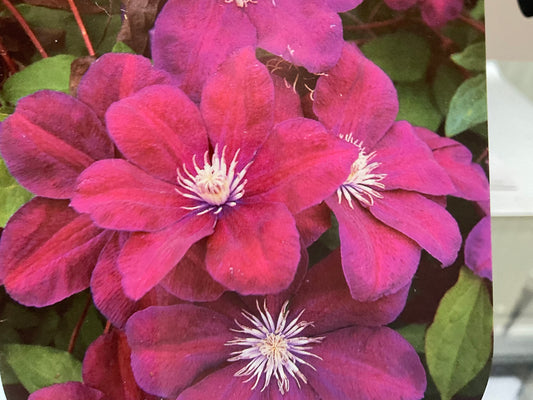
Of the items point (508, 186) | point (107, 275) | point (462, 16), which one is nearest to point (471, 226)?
point (508, 186)

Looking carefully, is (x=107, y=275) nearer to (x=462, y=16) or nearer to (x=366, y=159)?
(x=366, y=159)

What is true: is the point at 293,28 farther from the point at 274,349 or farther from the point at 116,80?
the point at 274,349

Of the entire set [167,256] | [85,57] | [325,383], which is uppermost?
[85,57]

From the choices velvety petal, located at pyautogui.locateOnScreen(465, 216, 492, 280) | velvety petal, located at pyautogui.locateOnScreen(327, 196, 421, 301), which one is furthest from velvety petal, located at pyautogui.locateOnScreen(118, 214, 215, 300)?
velvety petal, located at pyautogui.locateOnScreen(465, 216, 492, 280)

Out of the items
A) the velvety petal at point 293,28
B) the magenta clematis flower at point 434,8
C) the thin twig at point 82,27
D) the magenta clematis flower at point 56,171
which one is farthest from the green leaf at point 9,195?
the magenta clematis flower at point 434,8

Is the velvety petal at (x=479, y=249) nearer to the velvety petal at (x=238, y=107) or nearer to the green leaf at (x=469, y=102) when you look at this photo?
the green leaf at (x=469, y=102)

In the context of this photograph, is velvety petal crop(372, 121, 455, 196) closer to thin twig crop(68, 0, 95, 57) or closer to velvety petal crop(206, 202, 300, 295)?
velvety petal crop(206, 202, 300, 295)

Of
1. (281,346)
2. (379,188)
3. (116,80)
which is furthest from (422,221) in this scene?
(116,80)
